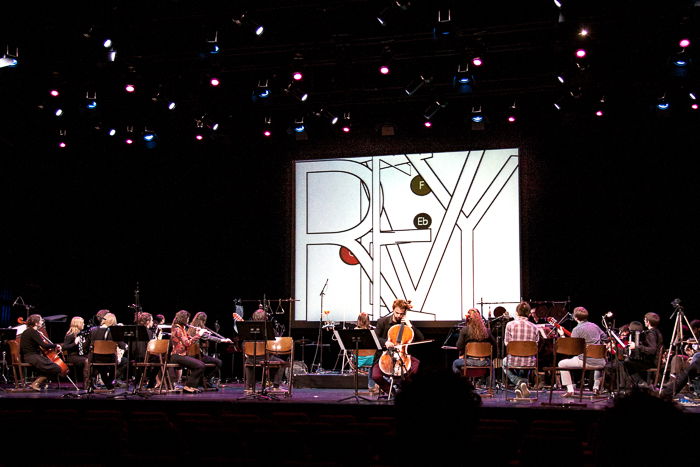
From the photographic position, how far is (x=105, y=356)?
9.80 m

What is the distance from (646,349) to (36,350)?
26.5 ft

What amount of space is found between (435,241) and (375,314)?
1751 millimetres

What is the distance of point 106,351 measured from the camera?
31.8 ft

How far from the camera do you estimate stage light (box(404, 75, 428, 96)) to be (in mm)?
11836

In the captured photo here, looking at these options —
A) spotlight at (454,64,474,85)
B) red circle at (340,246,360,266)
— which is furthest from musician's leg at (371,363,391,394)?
red circle at (340,246,360,266)

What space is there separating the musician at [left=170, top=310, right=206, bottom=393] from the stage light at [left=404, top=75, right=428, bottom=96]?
5.04m

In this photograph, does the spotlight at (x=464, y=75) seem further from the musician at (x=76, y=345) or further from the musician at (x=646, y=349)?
the musician at (x=76, y=345)

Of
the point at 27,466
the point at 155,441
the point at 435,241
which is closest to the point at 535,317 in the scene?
the point at 435,241

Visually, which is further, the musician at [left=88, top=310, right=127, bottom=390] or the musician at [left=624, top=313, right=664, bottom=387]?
the musician at [left=88, top=310, right=127, bottom=390]

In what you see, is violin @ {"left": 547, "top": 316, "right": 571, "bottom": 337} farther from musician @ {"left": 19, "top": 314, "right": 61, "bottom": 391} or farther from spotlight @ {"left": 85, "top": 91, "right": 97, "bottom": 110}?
spotlight @ {"left": 85, "top": 91, "right": 97, "bottom": 110}

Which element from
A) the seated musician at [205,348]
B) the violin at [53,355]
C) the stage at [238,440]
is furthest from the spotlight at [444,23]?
the violin at [53,355]

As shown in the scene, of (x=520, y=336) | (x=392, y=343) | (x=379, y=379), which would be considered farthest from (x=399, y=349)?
(x=520, y=336)

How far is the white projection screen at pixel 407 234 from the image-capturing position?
1338cm

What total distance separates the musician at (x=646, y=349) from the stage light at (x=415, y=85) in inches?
193
